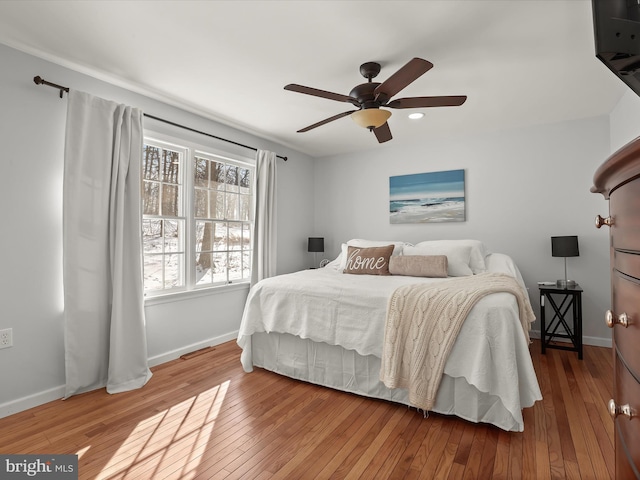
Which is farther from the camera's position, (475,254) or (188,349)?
(475,254)

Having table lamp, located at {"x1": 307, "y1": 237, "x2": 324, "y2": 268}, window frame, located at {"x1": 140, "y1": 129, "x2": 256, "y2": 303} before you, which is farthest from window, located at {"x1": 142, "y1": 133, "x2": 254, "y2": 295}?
table lamp, located at {"x1": 307, "y1": 237, "x2": 324, "y2": 268}

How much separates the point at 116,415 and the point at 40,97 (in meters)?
2.20

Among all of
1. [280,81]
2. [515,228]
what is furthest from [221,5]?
[515,228]

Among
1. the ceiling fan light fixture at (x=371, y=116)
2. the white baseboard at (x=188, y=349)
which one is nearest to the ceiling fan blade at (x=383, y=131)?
the ceiling fan light fixture at (x=371, y=116)

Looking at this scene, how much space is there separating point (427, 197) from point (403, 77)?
2.52 metres

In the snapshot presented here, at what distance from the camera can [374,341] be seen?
236 centimetres

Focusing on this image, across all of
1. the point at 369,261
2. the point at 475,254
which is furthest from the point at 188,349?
the point at 475,254

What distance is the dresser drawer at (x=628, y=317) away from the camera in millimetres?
696

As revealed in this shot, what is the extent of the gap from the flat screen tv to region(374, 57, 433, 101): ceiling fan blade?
1.15 metres

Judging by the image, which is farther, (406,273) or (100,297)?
(406,273)

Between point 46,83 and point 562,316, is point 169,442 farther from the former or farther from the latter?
point 562,316

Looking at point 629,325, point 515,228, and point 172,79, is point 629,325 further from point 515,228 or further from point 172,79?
point 515,228

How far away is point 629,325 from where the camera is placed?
740mm

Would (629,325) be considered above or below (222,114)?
below
